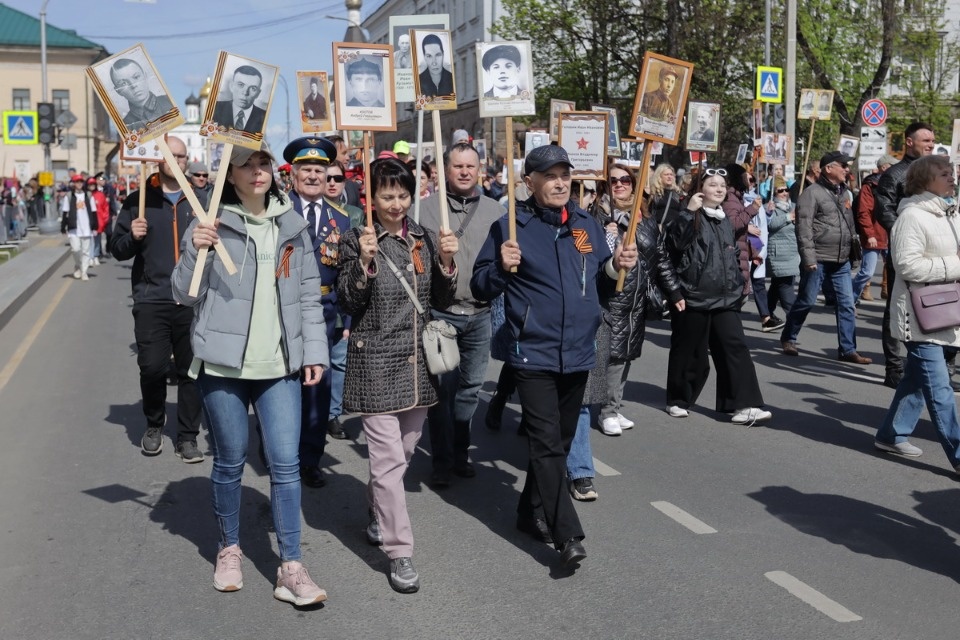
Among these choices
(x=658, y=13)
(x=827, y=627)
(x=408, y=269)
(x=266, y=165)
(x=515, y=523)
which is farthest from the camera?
(x=658, y=13)

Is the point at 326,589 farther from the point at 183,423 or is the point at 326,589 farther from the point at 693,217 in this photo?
the point at 693,217

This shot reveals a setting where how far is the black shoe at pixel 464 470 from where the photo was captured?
6.75 m

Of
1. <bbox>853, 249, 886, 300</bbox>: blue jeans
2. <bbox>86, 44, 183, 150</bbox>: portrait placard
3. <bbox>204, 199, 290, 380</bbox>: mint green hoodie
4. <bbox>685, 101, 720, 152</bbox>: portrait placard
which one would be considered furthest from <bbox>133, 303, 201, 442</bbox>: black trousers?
<bbox>853, 249, 886, 300</bbox>: blue jeans

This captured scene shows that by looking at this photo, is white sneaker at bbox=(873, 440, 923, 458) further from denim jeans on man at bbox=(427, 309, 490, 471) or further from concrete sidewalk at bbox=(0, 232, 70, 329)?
concrete sidewalk at bbox=(0, 232, 70, 329)

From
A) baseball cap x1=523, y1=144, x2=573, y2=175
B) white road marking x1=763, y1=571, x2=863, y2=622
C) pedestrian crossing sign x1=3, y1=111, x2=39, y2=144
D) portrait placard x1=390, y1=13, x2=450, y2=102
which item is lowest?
white road marking x1=763, y1=571, x2=863, y2=622

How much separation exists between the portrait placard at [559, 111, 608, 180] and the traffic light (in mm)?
25765

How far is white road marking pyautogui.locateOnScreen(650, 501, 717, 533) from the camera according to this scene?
223 inches

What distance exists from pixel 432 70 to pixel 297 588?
2.87 meters

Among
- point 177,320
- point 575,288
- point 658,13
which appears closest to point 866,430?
point 575,288

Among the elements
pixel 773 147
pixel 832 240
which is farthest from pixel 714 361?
pixel 773 147

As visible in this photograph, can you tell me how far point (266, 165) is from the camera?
4.74 meters

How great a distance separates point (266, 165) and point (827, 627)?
2953 mm

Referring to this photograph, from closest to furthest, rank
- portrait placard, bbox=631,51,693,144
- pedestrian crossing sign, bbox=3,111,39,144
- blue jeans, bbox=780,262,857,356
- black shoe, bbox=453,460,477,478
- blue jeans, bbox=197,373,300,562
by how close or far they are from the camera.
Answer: blue jeans, bbox=197,373,300,562 < portrait placard, bbox=631,51,693,144 < black shoe, bbox=453,460,477,478 < blue jeans, bbox=780,262,857,356 < pedestrian crossing sign, bbox=3,111,39,144

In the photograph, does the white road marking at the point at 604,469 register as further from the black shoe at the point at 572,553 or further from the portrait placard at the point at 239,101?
the portrait placard at the point at 239,101
